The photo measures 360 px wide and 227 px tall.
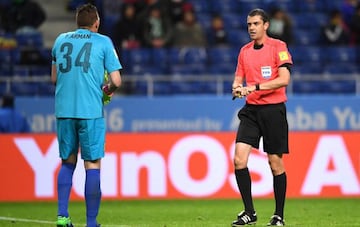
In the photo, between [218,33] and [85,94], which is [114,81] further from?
[218,33]

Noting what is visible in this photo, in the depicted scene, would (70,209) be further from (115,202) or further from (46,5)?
(46,5)

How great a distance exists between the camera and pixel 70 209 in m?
13.8

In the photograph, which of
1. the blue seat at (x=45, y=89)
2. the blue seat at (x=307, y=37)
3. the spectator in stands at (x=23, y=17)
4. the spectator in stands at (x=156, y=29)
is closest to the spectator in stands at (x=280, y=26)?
the blue seat at (x=307, y=37)

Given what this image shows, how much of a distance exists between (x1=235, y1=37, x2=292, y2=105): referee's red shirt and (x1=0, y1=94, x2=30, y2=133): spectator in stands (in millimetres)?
7684

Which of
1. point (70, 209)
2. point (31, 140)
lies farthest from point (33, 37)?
point (70, 209)

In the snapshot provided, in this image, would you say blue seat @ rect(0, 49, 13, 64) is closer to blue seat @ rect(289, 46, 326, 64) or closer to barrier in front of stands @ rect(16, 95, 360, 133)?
barrier in front of stands @ rect(16, 95, 360, 133)

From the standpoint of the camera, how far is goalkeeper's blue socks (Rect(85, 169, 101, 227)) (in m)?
9.30

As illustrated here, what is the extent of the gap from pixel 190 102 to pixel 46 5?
509cm

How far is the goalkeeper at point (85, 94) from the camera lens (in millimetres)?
9344

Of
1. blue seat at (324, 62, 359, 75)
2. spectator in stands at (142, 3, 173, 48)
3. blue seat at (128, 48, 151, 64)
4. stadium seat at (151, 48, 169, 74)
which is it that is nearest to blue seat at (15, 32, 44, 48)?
blue seat at (128, 48, 151, 64)

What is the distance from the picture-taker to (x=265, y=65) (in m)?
10.5

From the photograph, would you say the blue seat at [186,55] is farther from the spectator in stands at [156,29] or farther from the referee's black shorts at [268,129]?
the referee's black shorts at [268,129]

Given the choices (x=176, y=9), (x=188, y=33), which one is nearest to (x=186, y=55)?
(x=188, y=33)

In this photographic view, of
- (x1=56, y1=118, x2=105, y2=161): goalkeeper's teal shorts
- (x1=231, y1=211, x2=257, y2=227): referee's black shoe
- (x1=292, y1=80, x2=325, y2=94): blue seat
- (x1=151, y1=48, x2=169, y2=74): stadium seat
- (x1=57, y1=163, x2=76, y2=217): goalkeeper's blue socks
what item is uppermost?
(x1=151, y1=48, x2=169, y2=74): stadium seat
